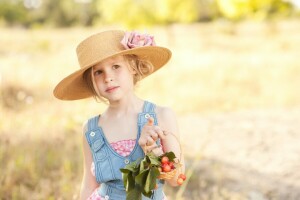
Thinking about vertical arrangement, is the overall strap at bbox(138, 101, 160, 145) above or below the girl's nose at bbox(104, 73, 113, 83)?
below

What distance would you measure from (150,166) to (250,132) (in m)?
3.92

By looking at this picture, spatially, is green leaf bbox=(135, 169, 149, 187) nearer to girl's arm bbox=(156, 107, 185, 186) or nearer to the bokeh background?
girl's arm bbox=(156, 107, 185, 186)

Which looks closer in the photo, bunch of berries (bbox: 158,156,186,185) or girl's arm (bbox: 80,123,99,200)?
bunch of berries (bbox: 158,156,186,185)

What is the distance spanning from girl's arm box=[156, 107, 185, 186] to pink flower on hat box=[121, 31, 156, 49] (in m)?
0.26

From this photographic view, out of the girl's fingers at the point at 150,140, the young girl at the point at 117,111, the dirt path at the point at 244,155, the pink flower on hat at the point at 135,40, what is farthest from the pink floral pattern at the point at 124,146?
the dirt path at the point at 244,155

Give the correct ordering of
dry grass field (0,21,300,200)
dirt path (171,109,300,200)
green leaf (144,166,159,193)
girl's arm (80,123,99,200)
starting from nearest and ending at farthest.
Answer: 1. green leaf (144,166,159,193)
2. girl's arm (80,123,99,200)
3. dry grass field (0,21,300,200)
4. dirt path (171,109,300,200)

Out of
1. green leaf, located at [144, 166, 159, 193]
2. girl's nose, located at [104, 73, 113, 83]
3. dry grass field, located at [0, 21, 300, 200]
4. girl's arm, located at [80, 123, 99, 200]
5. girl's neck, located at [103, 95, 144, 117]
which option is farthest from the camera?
dry grass field, located at [0, 21, 300, 200]

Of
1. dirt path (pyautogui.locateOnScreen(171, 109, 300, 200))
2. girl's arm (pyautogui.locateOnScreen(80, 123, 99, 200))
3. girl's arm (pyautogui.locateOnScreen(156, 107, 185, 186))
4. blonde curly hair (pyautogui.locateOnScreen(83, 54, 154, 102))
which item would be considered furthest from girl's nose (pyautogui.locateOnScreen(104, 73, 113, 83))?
dirt path (pyautogui.locateOnScreen(171, 109, 300, 200))

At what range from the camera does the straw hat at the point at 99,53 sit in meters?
1.96

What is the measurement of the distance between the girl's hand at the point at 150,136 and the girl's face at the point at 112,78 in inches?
9.8

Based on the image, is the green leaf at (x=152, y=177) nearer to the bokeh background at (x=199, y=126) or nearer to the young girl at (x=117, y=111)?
the young girl at (x=117, y=111)

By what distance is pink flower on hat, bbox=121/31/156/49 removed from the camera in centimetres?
196

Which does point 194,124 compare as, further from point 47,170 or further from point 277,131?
point 47,170

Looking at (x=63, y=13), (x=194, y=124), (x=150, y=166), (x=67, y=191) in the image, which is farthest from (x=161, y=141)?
(x=63, y=13)
